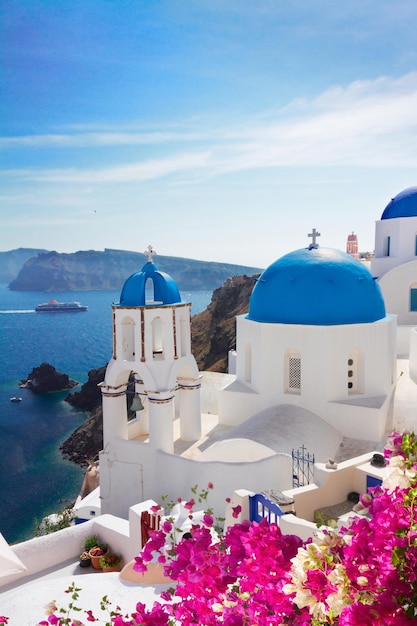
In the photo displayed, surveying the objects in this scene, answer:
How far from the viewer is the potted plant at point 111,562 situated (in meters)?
8.77

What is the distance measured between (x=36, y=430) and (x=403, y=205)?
37.3 metres

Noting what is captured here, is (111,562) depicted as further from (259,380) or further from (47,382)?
(47,382)

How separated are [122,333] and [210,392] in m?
4.96

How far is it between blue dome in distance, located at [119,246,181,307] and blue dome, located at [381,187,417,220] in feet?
40.3

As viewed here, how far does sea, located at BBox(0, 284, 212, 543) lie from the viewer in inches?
1141

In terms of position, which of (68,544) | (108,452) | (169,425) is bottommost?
(68,544)

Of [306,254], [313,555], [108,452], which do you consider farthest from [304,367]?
[313,555]

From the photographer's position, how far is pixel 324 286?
39.6ft

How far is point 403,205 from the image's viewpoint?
19781mm

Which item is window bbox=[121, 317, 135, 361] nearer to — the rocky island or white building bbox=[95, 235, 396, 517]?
white building bbox=[95, 235, 396, 517]

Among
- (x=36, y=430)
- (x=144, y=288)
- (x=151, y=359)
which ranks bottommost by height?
(x=36, y=430)

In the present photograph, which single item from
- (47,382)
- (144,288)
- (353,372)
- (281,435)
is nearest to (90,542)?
(281,435)

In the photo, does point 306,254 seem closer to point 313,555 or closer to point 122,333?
point 122,333

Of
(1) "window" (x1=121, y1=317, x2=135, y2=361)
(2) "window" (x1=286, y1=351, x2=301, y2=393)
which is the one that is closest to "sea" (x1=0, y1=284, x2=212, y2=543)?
(1) "window" (x1=121, y1=317, x2=135, y2=361)
